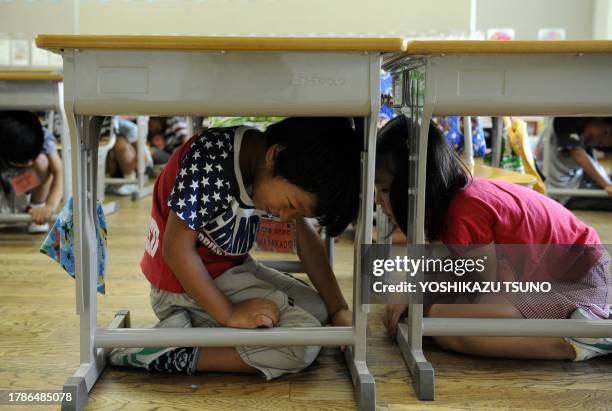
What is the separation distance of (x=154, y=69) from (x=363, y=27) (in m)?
4.11

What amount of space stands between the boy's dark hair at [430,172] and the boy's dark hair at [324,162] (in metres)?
0.16

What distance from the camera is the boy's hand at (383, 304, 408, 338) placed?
4.56ft

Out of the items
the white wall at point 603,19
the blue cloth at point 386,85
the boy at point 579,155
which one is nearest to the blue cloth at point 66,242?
the blue cloth at point 386,85

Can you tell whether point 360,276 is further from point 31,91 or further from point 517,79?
point 31,91

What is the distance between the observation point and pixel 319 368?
1.22 m

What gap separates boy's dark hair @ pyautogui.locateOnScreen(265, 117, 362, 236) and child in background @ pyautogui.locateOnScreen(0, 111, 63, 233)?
1.81 m

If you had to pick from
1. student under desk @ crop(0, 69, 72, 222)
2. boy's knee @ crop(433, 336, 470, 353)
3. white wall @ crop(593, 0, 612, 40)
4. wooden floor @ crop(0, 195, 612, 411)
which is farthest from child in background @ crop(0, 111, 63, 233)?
white wall @ crop(593, 0, 612, 40)

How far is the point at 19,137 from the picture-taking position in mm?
2588

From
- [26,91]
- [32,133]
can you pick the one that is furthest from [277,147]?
[32,133]

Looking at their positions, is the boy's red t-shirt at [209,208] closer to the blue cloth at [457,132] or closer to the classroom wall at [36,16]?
the blue cloth at [457,132]

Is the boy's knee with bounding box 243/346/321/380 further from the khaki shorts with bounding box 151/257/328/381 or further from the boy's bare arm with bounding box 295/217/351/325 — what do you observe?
the boy's bare arm with bounding box 295/217/351/325

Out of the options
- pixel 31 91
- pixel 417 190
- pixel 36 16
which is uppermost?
pixel 36 16

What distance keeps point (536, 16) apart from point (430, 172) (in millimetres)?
5067

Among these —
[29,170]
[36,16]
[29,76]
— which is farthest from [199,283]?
[36,16]
